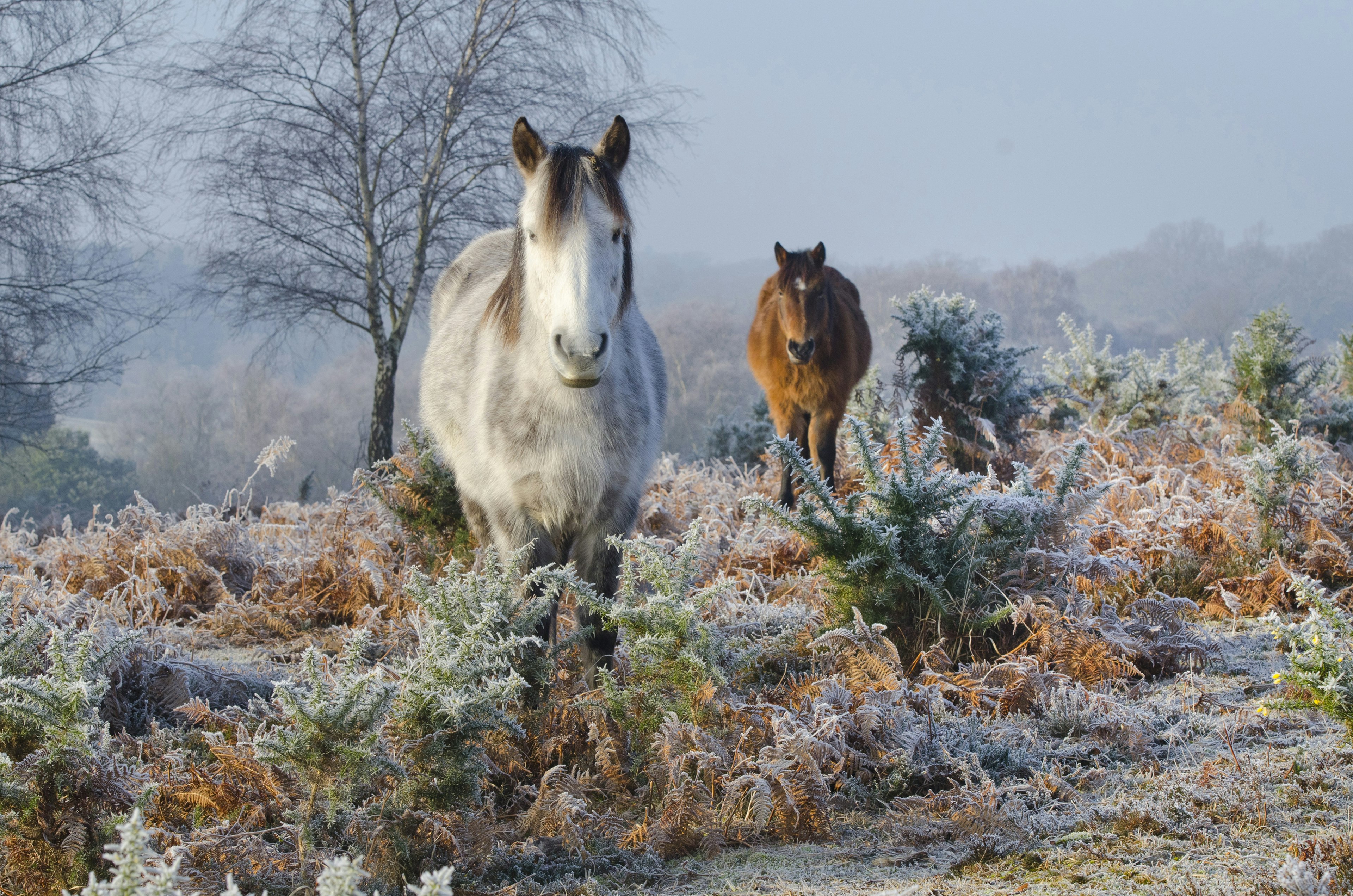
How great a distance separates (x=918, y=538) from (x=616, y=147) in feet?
5.90

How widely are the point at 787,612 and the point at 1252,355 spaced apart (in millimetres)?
5729

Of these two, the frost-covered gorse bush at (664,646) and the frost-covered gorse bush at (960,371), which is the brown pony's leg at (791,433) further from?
the frost-covered gorse bush at (664,646)

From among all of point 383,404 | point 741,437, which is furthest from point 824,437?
point 741,437

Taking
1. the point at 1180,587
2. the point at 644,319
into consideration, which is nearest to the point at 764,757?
the point at 644,319

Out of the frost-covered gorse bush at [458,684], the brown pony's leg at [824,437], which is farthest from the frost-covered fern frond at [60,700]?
the brown pony's leg at [824,437]

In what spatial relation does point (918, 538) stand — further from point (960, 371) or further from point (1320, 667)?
point (960, 371)

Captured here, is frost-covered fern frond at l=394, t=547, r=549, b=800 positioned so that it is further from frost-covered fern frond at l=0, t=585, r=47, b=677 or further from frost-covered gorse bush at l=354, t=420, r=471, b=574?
frost-covered gorse bush at l=354, t=420, r=471, b=574

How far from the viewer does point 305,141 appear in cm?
1090

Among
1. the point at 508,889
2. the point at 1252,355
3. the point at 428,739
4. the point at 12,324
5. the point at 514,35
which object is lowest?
the point at 508,889

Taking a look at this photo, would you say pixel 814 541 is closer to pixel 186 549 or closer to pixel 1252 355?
pixel 186 549

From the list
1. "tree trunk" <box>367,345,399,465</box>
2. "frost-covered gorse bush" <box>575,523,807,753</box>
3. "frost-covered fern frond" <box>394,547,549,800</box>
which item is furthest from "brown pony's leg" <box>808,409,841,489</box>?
"tree trunk" <box>367,345,399,465</box>

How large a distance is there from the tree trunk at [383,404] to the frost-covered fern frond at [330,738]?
975 cm

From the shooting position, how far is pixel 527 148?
303cm

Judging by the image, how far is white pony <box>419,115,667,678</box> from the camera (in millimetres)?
2658
